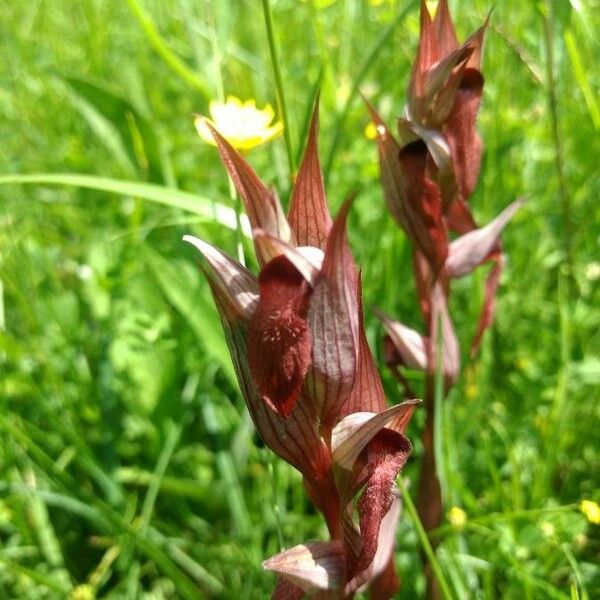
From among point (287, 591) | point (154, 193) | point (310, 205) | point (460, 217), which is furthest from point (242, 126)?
point (287, 591)

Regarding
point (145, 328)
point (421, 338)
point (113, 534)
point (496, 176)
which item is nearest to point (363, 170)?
point (496, 176)

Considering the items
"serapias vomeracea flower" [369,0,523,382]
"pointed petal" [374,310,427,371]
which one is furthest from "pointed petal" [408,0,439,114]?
"pointed petal" [374,310,427,371]

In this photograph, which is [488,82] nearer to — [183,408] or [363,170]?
[363,170]

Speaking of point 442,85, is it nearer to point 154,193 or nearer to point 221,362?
point 154,193

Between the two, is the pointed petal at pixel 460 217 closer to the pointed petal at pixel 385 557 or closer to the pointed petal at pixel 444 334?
the pointed petal at pixel 444 334

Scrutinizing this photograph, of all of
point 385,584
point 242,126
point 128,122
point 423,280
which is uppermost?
point 128,122

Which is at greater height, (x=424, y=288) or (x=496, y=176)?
(x=496, y=176)
